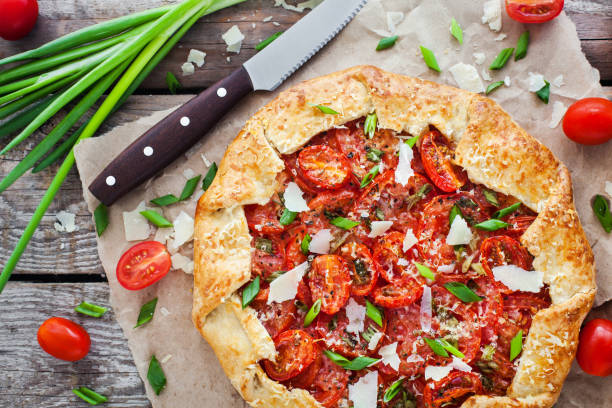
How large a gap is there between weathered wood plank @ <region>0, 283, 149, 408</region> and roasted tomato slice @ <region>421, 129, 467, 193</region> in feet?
8.44

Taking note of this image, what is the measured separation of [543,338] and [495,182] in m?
1.01

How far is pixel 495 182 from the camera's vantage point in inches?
137

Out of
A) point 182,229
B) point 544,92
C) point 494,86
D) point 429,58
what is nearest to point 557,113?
point 544,92

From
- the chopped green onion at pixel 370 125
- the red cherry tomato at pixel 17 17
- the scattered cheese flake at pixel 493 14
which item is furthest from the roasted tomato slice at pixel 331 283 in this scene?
the red cherry tomato at pixel 17 17

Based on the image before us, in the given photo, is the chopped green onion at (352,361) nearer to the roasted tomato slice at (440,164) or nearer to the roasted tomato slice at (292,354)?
the roasted tomato slice at (292,354)

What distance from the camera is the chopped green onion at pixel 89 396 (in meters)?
4.09

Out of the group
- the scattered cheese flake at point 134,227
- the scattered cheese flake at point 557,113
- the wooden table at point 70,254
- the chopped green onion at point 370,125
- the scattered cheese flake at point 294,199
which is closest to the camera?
the scattered cheese flake at point 294,199

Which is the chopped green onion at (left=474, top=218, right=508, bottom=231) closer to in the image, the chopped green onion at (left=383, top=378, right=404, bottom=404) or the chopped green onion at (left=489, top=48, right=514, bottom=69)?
the chopped green onion at (left=383, top=378, right=404, bottom=404)

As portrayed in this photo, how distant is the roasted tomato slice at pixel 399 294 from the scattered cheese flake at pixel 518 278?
49cm

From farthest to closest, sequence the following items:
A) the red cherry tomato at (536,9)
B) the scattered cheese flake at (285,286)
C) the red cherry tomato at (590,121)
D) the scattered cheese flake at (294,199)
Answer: the red cherry tomato at (536,9) < the red cherry tomato at (590,121) < the scattered cheese flake at (294,199) < the scattered cheese flake at (285,286)

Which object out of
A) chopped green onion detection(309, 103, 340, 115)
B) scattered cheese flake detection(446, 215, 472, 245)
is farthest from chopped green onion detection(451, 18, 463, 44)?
scattered cheese flake detection(446, 215, 472, 245)

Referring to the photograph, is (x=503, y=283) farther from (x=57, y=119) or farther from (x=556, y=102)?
(x=57, y=119)

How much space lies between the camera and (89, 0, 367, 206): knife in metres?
3.91

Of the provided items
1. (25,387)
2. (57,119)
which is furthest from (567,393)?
(57,119)
